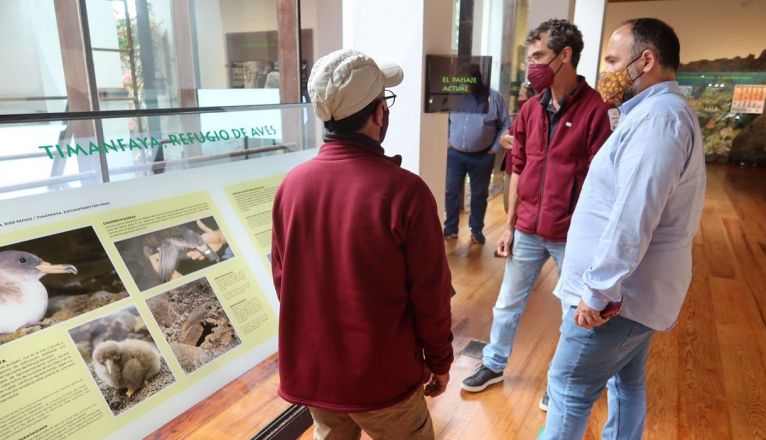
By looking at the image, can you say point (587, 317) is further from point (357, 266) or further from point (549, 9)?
point (549, 9)

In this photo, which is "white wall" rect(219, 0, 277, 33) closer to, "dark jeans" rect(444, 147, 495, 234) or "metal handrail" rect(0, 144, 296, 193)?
"dark jeans" rect(444, 147, 495, 234)

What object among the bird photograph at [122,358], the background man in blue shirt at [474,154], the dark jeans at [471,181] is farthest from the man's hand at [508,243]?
the dark jeans at [471,181]

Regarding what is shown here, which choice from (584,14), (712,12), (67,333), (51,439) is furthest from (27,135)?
(712,12)

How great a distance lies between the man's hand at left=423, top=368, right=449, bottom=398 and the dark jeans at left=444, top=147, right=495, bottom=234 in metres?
3.47

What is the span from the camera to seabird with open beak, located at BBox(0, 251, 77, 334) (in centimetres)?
154

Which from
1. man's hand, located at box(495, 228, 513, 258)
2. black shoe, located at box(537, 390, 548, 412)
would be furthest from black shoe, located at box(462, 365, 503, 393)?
man's hand, located at box(495, 228, 513, 258)

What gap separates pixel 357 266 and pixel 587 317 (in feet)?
2.14

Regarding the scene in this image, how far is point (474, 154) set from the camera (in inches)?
185

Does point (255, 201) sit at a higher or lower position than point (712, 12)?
lower

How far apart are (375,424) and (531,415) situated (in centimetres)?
120

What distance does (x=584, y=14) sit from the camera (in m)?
5.84

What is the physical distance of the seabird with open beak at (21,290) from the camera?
5.06 feet

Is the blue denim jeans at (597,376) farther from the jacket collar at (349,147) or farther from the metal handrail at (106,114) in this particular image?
the metal handrail at (106,114)

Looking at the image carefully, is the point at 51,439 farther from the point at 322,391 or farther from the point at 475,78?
the point at 475,78
